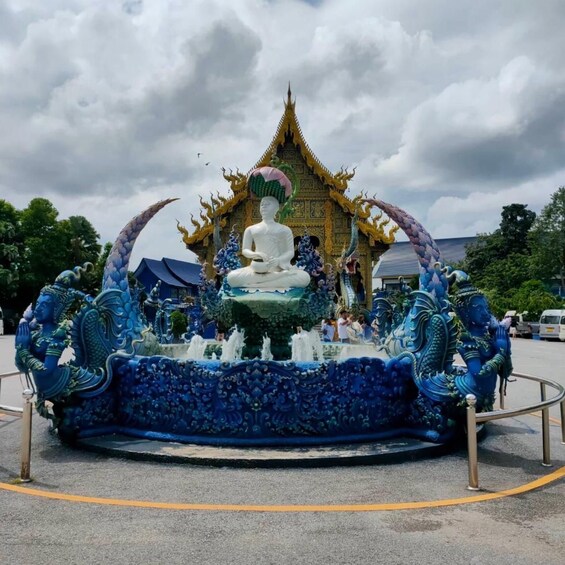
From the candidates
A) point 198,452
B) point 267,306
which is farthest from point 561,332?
point 198,452

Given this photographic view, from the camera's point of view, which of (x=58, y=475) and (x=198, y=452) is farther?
(x=198, y=452)

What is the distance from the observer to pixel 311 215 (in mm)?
28656

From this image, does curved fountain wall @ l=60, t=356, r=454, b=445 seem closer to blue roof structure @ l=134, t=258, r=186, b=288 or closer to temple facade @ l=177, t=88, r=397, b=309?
temple facade @ l=177, t=88, r=397, b=309

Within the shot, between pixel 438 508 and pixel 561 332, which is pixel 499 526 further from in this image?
pixel 561 332

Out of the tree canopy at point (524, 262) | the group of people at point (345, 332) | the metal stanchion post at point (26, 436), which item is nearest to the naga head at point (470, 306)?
the metal stanchion post at point (26, 436)

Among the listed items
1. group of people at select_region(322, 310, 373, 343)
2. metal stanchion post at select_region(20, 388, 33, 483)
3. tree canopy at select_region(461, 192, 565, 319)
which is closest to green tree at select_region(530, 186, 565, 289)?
Answer: tree canopy at select_region(461, 192, 565, 319)

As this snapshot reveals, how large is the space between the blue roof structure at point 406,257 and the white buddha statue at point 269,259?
49081 millimetres

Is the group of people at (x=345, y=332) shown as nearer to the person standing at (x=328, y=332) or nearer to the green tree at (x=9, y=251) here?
the person standing at (x=328, y=332)

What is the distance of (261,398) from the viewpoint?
6.09 m

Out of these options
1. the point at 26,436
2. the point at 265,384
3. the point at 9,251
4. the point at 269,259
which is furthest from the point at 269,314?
the point at 9,251

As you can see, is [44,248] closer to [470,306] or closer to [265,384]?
[265,384]

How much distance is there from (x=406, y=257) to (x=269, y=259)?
5488 cm

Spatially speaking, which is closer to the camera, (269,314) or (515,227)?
(269,314)

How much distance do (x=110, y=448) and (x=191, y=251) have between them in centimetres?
2243
